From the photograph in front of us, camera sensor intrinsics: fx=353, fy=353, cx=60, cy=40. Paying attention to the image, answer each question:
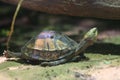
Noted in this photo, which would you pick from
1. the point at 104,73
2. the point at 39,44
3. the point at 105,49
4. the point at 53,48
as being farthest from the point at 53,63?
the point at 105,49

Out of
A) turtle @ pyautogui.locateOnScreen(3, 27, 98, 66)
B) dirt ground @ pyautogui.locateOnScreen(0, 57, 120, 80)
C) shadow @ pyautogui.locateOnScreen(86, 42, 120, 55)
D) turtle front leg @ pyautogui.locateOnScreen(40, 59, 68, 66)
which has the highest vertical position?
turtle @ pyautogui.locateOnScreen(3, 27, 98, 66)

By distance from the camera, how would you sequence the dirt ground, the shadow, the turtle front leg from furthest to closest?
the shadow → the turtle front leg → the dirt ground

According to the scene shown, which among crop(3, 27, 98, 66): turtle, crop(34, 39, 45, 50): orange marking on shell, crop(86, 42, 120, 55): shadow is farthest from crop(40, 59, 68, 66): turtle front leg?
crop(86, 42, 120, 55): shadow

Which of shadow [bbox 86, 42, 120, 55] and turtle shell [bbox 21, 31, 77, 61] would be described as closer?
turtle shell [bbox 21, 31, 77, 61]

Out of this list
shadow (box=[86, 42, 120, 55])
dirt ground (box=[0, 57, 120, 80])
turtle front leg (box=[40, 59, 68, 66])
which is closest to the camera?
dirt ground (box=[0, 57, 120, 80])

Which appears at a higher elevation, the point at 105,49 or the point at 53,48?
the point at 53,48

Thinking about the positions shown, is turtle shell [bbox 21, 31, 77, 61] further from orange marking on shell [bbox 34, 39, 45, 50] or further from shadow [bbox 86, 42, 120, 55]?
shadow [bbox 86, 42, 120, 55]

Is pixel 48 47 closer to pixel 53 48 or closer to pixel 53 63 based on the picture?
pixel 53 48
